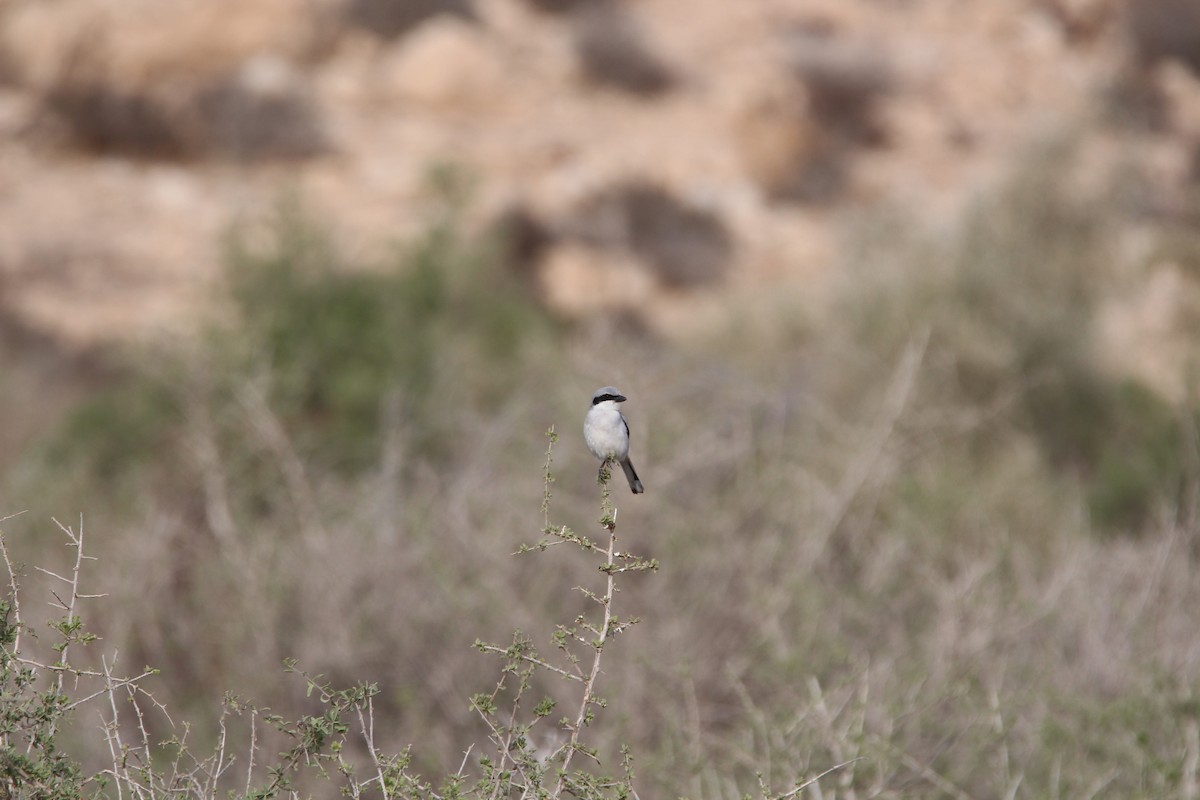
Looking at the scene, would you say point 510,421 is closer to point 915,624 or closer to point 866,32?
point 915,624

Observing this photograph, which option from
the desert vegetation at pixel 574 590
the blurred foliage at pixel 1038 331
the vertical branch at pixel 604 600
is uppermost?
the vertical branch at pixel 604 600

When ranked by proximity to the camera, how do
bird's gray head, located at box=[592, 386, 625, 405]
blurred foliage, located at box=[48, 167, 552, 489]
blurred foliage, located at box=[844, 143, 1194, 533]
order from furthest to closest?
blurred foliage, located at box=[844, 143, 1194, 533] < blurred foliage, located at box=[48, 167, 552, 489] < bird's gray head, located at box=[592, 386, 625, 405]

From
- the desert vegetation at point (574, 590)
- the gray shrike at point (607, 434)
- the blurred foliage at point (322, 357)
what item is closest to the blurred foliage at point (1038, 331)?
the desert vegetation at point (574, 590)

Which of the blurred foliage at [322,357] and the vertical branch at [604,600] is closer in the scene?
the vertical branch at [604,600]

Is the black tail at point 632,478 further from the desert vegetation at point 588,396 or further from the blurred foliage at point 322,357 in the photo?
the blurred foliage at point 322,357

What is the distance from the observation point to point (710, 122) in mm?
27328

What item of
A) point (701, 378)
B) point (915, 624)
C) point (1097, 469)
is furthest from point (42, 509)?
point (1097, 469)

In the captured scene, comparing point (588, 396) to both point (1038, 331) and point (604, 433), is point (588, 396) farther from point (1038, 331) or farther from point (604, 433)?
point (1038, 331)

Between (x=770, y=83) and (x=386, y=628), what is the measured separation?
2328 cm

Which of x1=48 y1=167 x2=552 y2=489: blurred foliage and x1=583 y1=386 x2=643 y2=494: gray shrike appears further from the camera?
x1=48 y1=167 x2=552 y2=489: blurred foliage

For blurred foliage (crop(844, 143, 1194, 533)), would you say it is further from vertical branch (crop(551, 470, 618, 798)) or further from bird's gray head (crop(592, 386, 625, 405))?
vertical branch (crop(551, 470, 618, 798))

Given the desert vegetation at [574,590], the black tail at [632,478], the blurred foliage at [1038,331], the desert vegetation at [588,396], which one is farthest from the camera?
the blurred foliage at [1038,331]

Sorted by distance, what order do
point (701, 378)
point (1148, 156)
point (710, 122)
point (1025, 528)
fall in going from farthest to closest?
point (710, 122), point (1148, 156), point (1025, 528), point (701, 378)

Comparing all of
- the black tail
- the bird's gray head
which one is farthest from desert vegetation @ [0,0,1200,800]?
the bird's gray head
